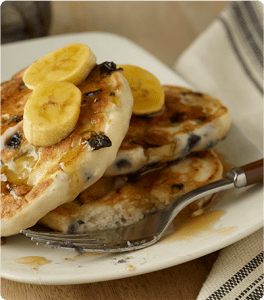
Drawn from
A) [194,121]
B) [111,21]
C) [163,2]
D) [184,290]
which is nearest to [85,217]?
[184,290]

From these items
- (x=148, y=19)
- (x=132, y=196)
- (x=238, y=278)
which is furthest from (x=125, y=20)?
(x=238, y=278)

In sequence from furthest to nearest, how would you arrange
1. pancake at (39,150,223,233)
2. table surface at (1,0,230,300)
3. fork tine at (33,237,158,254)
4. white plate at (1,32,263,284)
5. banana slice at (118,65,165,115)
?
table surface at (1,0,230,300) → banana slice at (118,65,165,115) → pancake at (39,150,223,233) → fork tine at (33,237,158,254) → white plate at (1,32,263,284)

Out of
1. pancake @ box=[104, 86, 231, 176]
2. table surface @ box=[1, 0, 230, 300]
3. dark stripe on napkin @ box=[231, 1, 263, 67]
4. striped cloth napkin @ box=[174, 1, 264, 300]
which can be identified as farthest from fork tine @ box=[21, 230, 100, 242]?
table surface @ box=[1, 0, 230, 300]

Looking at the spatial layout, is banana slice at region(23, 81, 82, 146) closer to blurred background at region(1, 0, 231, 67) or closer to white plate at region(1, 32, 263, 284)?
white plate at region(1, 32, 263, 284)

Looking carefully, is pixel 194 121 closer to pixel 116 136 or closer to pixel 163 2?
pixel 116 136

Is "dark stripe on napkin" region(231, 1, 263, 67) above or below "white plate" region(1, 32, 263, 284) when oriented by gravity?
above

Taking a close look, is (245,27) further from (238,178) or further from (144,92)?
(238,178)

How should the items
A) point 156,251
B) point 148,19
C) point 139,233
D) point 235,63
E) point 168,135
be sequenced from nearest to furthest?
point 156,251
point 139,233
point 168,135
point 235,63
point 148,19

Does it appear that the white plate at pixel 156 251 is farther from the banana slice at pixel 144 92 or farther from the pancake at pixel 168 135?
the banana slice at pixel 144 92
